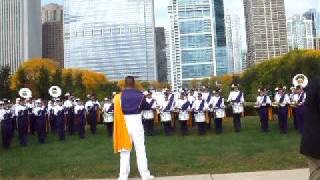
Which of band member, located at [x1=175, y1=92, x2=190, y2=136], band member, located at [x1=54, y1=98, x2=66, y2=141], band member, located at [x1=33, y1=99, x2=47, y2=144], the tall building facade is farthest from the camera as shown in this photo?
the tall building facade

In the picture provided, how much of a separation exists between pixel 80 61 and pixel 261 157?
147 m

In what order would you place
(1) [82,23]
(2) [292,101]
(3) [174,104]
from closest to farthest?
(2) [292,101] → (3) [174,104] → (1) [82,23]

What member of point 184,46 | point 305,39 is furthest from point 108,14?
point 305,39

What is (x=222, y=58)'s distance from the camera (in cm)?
15450

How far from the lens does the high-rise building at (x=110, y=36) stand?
6132 inches

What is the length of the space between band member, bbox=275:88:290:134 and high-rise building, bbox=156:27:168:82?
138181mm

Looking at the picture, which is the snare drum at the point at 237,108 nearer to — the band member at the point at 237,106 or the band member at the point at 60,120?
the band member at the point at 237,106

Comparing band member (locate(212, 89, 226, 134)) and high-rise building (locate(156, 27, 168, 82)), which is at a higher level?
high-rise building (locate(156, 27, 168, 82))

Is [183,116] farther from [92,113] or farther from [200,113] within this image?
[92,113]

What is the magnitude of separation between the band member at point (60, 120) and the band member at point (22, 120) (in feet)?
4.62

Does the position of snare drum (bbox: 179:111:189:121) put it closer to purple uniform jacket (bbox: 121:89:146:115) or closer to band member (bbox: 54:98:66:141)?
band member (bbox: 54:98:66:141)

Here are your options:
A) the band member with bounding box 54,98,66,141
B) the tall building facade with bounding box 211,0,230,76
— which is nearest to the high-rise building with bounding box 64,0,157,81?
the tall building facade with bounding box 211,0,230,76

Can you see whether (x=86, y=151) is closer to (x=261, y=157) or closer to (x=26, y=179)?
(x=26, y=179)

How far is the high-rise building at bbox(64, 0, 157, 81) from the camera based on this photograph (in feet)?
511
